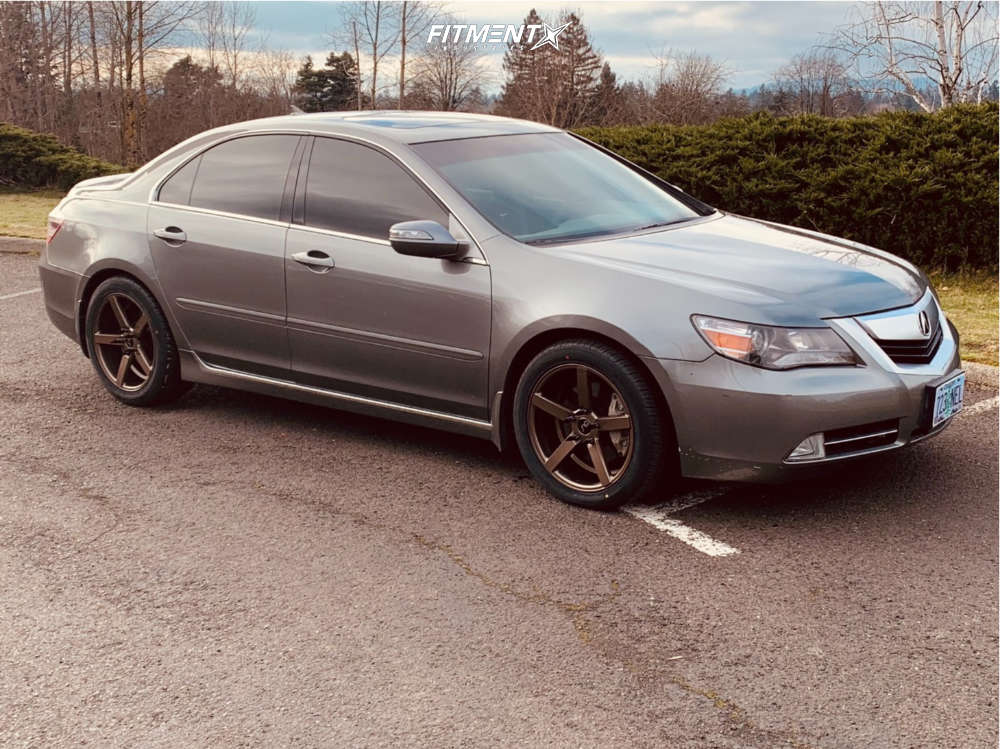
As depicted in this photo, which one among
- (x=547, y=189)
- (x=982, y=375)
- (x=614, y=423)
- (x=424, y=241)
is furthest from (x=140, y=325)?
(x=982, y=375)

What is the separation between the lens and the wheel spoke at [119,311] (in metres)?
6.54

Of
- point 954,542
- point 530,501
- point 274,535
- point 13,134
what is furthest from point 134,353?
point 13,134

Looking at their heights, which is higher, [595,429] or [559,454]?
[595,429]

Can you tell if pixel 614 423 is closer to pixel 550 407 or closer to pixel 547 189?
pixel 550 407

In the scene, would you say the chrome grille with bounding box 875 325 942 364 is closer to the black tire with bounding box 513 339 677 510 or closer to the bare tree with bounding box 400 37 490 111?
the black tire with bounding box 513 339 677 510

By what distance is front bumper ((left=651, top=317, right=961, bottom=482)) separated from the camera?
→ 447 cm

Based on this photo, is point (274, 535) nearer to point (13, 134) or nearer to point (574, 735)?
point (574, 735)

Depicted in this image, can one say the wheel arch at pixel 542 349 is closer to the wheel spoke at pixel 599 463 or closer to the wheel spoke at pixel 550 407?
the wheel spoke at pixel 550 407

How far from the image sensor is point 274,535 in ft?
15.5

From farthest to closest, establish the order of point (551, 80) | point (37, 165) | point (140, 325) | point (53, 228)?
point (551, 80) < point (37, 165) < point (53, 228) < point (140, 325)

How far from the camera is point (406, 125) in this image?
19.4ft

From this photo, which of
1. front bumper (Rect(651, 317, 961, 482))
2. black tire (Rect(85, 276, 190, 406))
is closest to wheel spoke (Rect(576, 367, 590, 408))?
front bumper (Rect(651, 317, 961, 482))

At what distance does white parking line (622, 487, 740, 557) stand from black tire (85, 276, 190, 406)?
9.35 ft

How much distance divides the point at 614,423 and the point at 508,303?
69 cm
